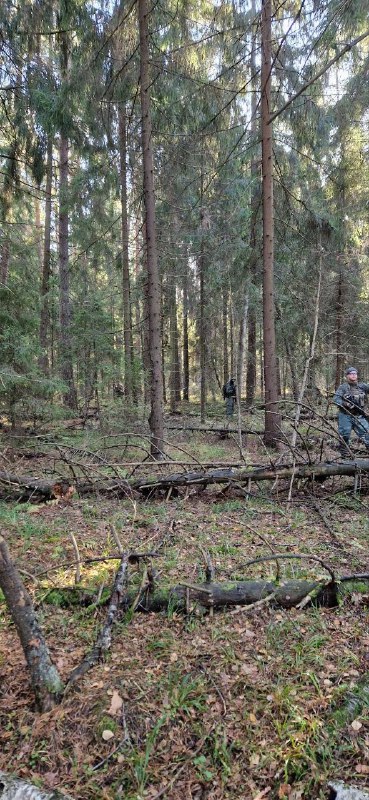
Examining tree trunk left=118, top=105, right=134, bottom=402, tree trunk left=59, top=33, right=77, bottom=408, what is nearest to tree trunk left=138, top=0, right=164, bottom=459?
tree trunk left=118, top=105, right=134, bottom=402

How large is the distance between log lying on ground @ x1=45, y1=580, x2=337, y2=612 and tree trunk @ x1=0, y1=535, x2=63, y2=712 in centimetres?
91

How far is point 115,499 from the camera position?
6.20 metres

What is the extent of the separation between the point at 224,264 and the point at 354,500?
30.2 feet

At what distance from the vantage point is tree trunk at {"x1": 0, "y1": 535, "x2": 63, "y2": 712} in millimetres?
2246

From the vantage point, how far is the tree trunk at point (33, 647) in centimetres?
225

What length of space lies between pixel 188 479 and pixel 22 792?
14.2 ft

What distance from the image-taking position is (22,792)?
73.2 inches

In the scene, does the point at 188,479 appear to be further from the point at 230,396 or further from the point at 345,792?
the point at 230,396

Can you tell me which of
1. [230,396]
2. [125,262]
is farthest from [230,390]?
A: [125,262]

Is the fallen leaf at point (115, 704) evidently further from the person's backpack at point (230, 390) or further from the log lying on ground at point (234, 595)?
the person's backpack at point (230, 390)

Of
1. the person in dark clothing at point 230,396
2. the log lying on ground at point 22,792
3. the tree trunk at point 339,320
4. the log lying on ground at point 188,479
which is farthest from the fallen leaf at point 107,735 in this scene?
the tree trunk at point 339,320

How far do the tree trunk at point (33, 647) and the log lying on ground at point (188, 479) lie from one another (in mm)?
3519

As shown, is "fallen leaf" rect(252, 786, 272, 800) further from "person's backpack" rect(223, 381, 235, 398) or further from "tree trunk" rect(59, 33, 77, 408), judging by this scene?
"person's backpack" rect(223, 381, 235, 398)

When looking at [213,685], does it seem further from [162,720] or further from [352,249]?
[352,249]
